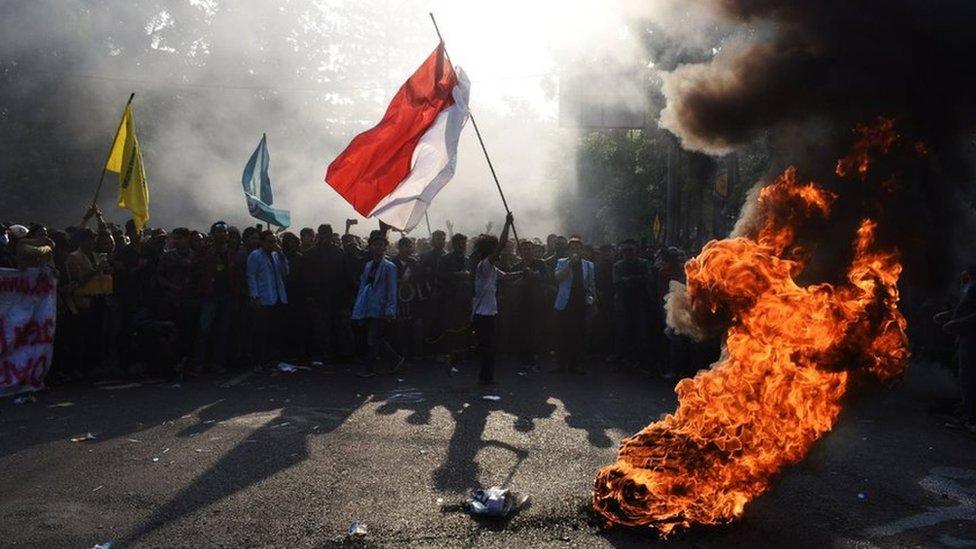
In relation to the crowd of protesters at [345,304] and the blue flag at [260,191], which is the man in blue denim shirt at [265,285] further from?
the blue flag at [260,191]

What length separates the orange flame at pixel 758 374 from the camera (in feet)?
16.5

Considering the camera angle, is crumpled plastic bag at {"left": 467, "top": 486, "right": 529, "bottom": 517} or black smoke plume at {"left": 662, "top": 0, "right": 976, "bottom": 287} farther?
black smoke plume at {"left": 662, "top": 0, "right": 976, "bottom": 287}

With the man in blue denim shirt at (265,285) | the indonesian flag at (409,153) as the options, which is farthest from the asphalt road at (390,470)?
the indonesian flag at (409,153)

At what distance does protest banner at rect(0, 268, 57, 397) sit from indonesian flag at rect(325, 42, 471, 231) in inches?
150

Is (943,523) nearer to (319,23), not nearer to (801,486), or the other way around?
(801,486)

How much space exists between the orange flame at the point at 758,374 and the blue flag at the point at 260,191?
36.2 ft

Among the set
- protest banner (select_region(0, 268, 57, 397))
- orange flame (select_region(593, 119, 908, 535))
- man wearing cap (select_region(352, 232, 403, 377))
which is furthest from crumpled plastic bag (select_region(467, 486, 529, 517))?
protest banner (select_region(0, 268, 57, 397))

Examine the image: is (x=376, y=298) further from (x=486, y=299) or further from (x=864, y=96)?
(x=864, y=96)

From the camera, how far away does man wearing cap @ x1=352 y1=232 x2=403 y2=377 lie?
421 inches

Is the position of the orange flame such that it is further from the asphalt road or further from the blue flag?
the blue flag

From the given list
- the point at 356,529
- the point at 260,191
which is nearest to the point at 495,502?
the point at 356,529

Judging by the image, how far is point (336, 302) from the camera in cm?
1223

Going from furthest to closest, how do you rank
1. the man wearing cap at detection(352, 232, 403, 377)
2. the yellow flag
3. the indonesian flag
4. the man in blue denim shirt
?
1. the yellow flag
2. the man in blue denim shirt
3. the man wearing cap at detection(352, 232, 403, 377)
4. the indonesian flag

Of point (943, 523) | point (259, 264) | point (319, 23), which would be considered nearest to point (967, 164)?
point (943, 523)
